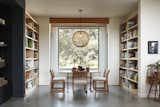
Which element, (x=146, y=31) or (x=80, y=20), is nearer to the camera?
(x=146, y=31)

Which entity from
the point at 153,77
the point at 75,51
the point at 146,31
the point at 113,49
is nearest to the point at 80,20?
the point at 75,51

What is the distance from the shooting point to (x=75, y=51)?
1185 cm

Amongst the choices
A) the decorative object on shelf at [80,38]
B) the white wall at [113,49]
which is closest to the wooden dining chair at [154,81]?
the white wall at [113,49]

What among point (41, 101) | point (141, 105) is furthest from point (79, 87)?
point (141, 105)

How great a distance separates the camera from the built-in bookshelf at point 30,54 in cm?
831

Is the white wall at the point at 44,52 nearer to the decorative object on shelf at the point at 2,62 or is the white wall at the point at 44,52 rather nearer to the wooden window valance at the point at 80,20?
the wooden window valance at the point at 80,20

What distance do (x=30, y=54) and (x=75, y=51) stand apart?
3212 mm

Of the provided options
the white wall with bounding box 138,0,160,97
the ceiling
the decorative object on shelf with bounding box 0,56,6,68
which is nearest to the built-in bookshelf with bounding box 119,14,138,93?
the ceiling

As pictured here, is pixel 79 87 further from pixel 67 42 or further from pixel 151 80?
pixel 151 80

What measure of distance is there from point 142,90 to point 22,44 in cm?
388

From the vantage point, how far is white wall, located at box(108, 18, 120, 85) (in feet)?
36.3

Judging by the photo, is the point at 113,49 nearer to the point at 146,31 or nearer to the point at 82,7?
the point at 82,7

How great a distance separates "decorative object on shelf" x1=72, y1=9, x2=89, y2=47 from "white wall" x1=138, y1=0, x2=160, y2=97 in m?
4.39

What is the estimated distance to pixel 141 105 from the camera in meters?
6.28
